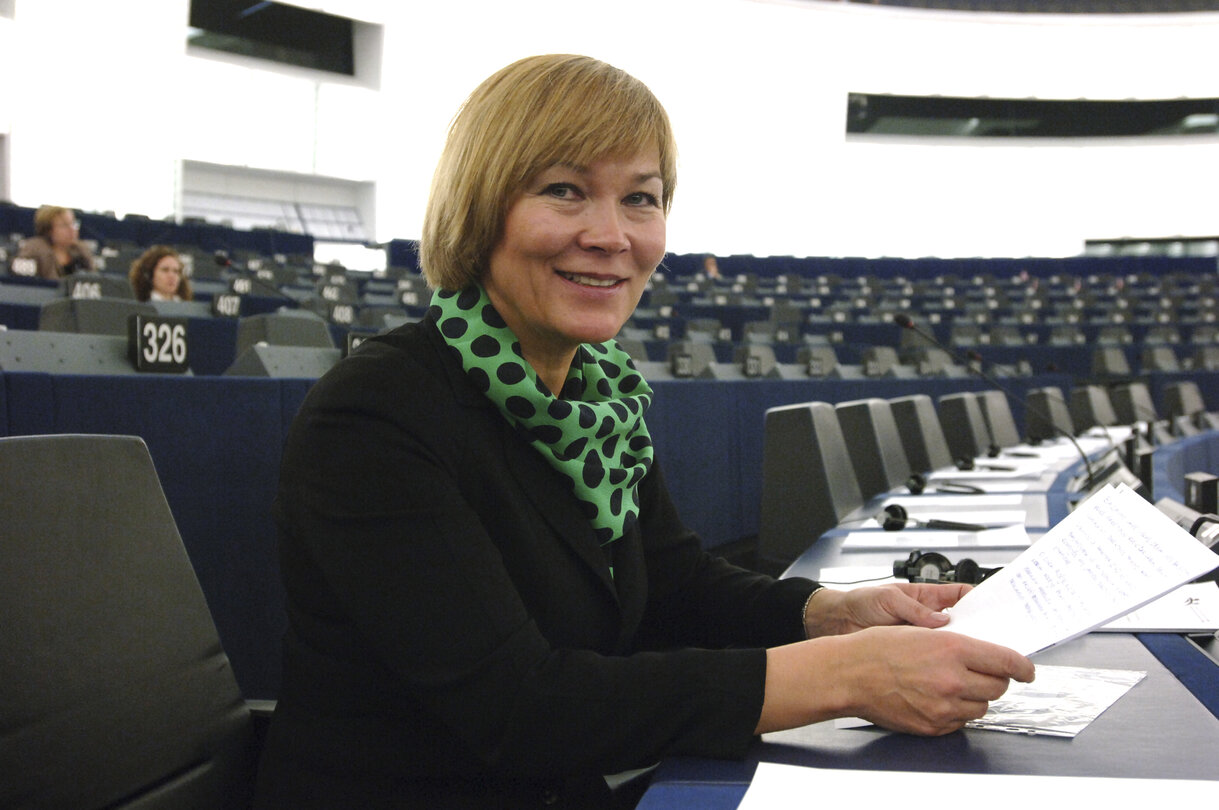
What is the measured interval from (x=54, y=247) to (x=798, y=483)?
5.81 m

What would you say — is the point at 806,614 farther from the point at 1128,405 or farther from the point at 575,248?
the point at 1128,405

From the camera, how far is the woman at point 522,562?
766 millimetres

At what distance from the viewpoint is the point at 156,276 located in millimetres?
5293

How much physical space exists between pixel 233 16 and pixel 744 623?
17.2m

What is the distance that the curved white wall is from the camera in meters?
12.8

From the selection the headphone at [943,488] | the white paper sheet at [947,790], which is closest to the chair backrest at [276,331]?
the headphone at [943,488]

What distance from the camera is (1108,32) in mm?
17844

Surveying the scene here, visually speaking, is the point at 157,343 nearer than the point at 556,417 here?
No

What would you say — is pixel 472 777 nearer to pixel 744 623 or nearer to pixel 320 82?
pixel 744 623

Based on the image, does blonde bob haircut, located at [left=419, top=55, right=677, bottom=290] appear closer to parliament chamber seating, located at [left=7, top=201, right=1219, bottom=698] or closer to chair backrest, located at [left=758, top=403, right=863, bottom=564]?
parliament chamber seating, located at [left=7, top=201, right=1219, bottom=698]

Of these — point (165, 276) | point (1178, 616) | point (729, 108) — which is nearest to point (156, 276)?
point (165, 276)

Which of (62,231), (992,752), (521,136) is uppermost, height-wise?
(62,231)

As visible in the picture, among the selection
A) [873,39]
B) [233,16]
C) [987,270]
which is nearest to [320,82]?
[233,16]

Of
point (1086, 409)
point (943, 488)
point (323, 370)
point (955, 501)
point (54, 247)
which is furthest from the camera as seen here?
point (54, 247)
